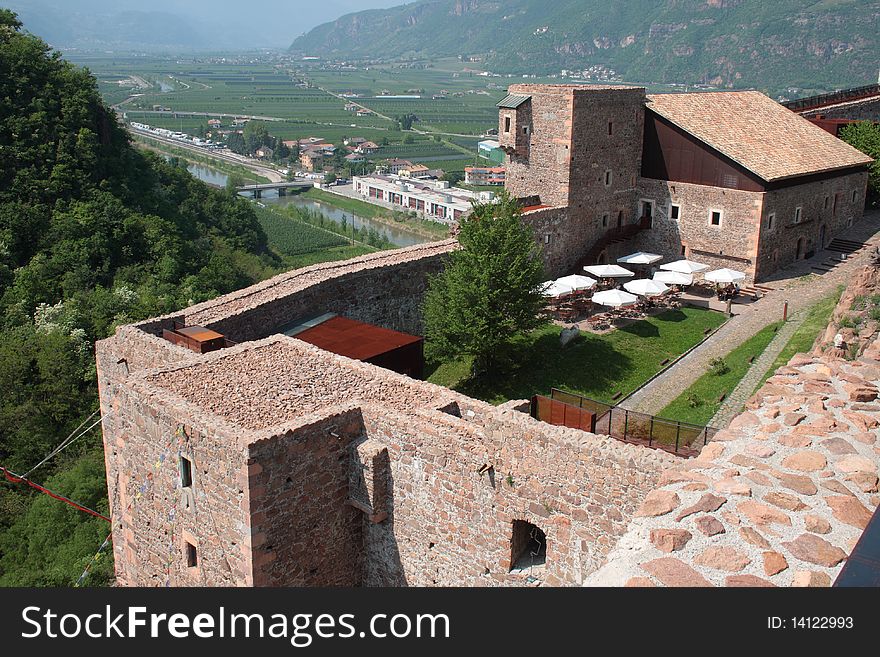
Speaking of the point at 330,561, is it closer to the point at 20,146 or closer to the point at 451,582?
the point at 451,582

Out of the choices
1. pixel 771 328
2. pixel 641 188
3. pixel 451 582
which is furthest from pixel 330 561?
pixel 641 188

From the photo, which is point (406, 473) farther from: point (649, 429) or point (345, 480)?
point (649, 429)

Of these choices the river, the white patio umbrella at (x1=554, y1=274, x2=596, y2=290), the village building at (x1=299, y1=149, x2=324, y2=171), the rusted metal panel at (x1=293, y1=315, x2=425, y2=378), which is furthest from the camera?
the village building at (x1=299, y1=149, x2=324, y2=171)

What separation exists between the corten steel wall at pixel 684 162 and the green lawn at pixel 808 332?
18.7 feet

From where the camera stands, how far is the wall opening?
12773 mm

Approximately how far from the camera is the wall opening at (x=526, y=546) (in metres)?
12.8

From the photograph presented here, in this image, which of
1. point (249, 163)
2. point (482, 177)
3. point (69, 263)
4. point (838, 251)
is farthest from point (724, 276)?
point (249, 163)

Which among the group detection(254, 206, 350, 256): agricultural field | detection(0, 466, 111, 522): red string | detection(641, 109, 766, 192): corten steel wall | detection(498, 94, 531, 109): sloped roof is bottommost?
detection(254, 206, 350, 256): agricultural field

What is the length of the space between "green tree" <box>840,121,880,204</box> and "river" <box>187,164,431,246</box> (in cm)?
7440

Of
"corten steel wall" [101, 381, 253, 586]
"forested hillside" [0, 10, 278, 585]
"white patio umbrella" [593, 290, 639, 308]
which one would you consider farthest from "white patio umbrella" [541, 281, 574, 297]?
"corten steel wall" [101, 381, 253, 586]

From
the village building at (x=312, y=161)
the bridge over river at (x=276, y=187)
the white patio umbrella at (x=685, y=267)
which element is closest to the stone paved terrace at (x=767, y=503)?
the white patio umbrella at (x=685, y=267)

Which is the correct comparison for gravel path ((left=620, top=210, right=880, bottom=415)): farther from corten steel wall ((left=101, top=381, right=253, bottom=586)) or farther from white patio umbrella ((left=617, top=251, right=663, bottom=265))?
corten steel wall ((left=101, top=381, right=253, bottom=586))

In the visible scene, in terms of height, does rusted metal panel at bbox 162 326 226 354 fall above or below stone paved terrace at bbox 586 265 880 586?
below
